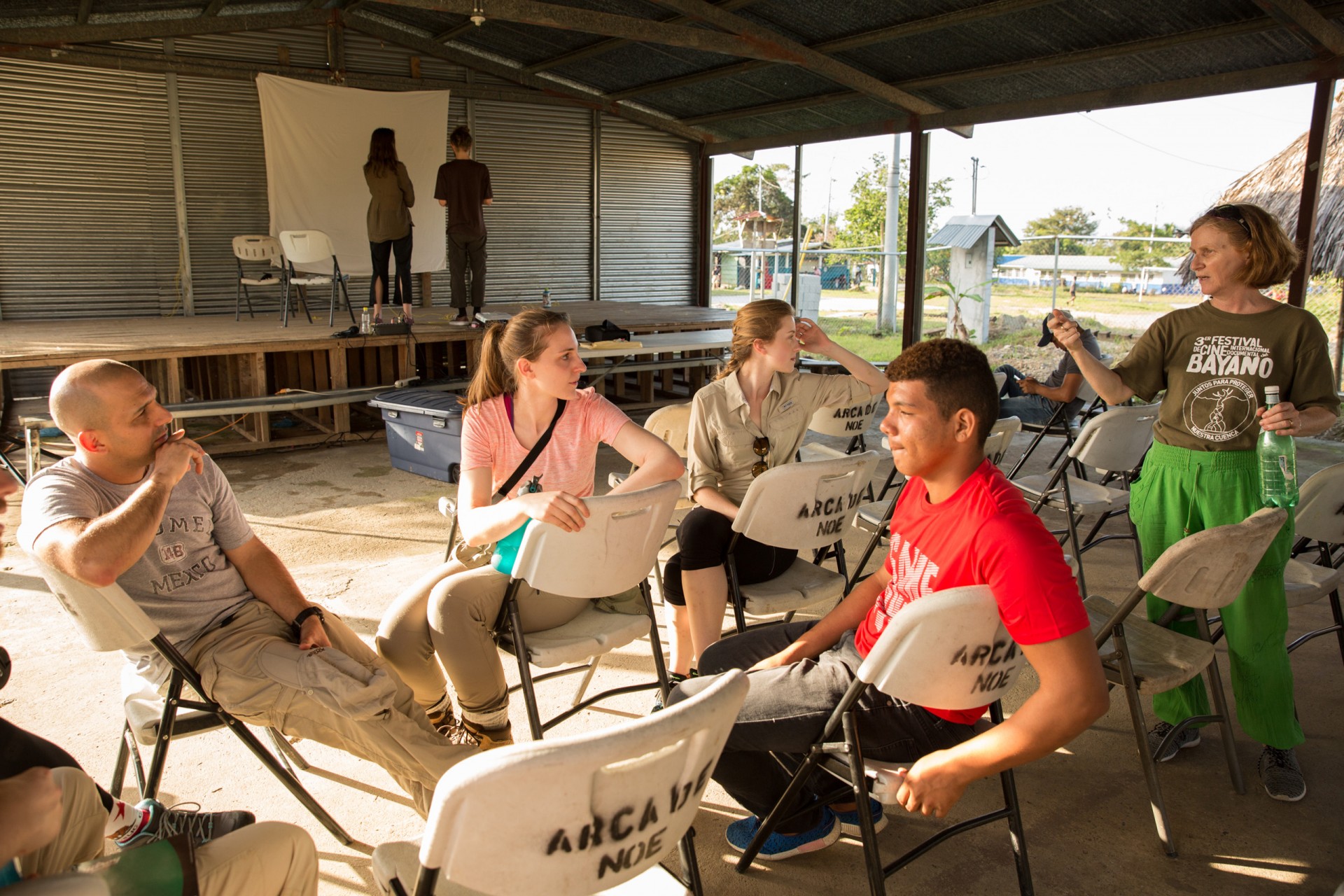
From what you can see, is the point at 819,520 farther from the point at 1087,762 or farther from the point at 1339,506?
the point at 1339,506

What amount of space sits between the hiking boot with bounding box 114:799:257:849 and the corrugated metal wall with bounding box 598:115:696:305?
38.5 feet

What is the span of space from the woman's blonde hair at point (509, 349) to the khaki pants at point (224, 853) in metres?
1.45

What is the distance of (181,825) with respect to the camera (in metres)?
1.74

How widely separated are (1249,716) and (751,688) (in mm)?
1688

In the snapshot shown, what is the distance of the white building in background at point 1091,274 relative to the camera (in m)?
13.5

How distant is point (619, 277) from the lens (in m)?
13.3

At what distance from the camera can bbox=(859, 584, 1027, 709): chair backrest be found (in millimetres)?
1617

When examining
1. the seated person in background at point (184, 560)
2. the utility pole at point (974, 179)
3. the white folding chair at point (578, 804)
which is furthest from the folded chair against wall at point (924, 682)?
the utility pole at point (974, 179)

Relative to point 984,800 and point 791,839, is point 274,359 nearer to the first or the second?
point 791,839

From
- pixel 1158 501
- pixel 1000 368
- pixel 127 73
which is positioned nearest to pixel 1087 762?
pixel 1158 501

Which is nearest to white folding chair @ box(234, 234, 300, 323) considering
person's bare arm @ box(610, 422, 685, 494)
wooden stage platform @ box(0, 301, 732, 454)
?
wooden stage platform @ box(0, 301, 732, 454)

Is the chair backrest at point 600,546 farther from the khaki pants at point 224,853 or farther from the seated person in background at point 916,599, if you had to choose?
the khaki pants at point 224,853

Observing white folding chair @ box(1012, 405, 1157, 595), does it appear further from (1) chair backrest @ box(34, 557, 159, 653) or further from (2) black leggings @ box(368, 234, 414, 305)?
(2) black leggings @ box(368, 234, 414, 305)

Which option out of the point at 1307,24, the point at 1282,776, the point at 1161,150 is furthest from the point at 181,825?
the point at 1161,150
